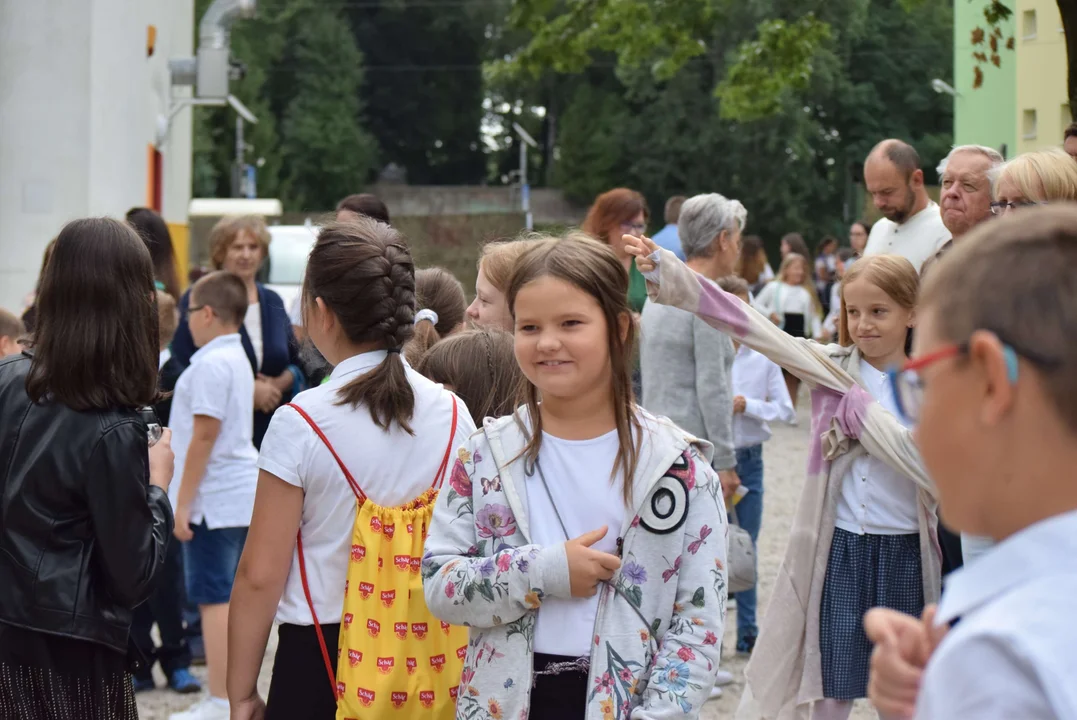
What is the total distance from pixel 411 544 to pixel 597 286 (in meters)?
0.73

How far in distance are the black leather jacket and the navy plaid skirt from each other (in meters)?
2.13

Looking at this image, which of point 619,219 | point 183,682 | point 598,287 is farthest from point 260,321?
point 598,287

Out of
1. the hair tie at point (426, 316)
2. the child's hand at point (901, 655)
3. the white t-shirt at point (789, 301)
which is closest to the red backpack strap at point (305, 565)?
the hair tie at point (426, 316)

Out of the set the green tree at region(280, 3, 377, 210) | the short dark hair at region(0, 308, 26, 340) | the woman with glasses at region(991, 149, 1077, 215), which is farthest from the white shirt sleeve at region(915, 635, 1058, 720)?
the green tree at region(280, 3, 377, 210)

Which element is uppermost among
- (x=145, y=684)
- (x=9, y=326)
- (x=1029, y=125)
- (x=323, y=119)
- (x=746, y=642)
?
(x=323, y=119)

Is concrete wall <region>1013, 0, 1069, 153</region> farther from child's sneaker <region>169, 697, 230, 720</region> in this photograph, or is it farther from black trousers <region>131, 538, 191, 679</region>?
child's sneaker <region>169, 697, 230, 720</region>

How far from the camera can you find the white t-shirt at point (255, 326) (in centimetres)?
673

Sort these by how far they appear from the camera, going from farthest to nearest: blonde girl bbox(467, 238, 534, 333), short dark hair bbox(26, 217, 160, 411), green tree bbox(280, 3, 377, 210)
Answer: green tree bbox(280, 3, 377, 210) → blonde girl bbox(467, 238, 534, 333) → short dark hair bbox(26, 217, 160, 411)

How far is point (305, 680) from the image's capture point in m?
3.04

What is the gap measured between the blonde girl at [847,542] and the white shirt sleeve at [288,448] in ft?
5.56

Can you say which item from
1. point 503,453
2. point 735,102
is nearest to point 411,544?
point 503,453

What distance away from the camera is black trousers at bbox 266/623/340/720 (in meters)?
3.03

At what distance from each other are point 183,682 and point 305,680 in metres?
3.50

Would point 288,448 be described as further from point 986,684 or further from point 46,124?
point 46,124
